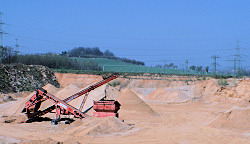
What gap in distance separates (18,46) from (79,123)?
4105 cm

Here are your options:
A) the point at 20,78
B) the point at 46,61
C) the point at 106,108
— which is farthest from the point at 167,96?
the point at 46,61

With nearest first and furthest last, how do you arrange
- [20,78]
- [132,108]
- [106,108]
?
1. [106,108]
2. [132,108]
3. [20,78]

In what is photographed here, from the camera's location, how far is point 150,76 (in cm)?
4734

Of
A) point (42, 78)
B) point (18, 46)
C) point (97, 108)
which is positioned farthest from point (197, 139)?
point (18, 46)

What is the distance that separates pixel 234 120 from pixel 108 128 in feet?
20.3

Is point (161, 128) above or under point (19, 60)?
under

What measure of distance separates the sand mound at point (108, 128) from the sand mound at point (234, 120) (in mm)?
4373

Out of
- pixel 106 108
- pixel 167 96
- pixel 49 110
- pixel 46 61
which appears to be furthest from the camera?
pixel 46 61

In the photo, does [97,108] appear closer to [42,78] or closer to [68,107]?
[68,107]

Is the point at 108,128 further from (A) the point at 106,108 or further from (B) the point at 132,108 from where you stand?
(B) the point at 132,108

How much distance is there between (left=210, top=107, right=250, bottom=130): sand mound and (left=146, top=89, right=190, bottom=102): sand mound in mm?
13511

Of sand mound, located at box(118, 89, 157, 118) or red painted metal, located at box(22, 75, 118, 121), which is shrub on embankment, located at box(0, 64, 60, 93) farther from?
sand mound, located at box(118, 89, 157, 118)

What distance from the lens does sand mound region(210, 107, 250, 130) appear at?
1376 cm

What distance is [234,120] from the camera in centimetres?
1416
